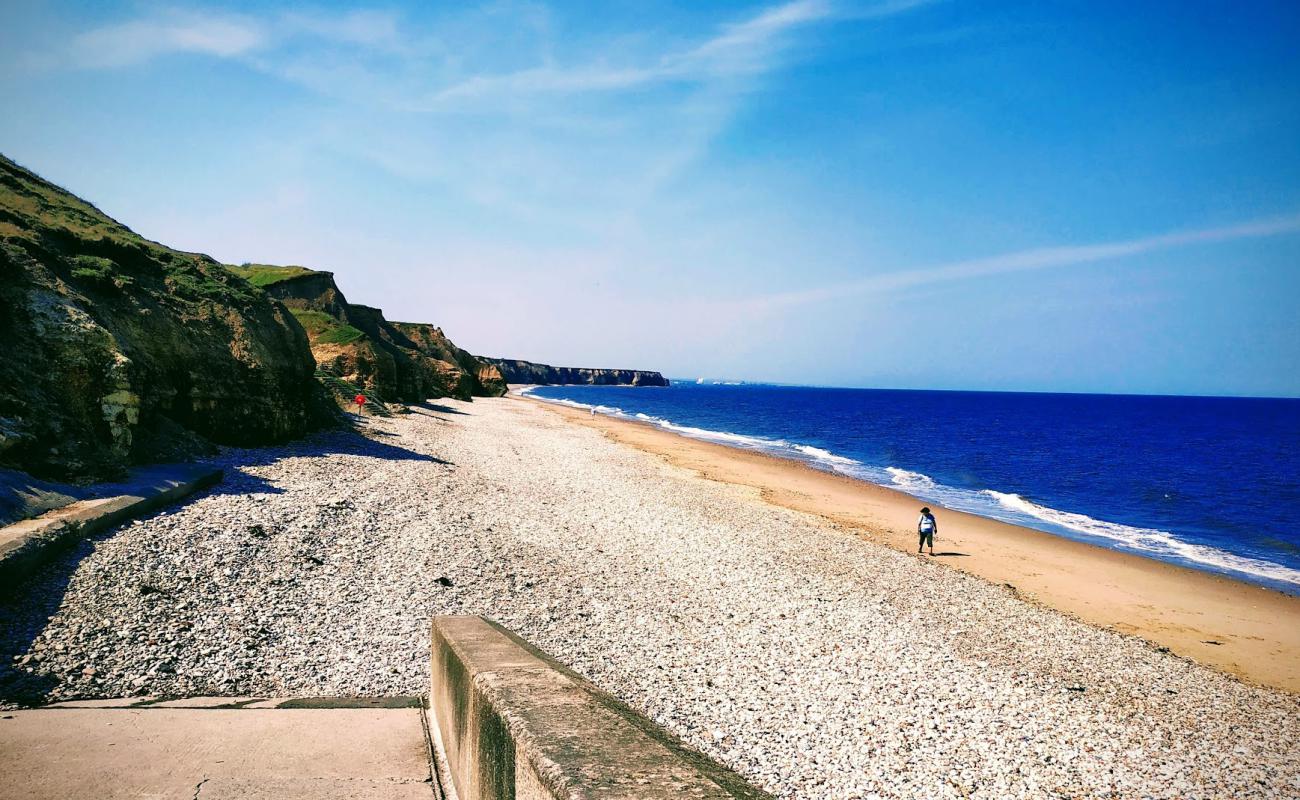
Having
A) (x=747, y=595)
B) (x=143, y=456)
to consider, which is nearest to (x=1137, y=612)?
(x=747, y=595)

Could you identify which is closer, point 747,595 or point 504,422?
point 747,595

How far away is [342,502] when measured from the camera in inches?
550

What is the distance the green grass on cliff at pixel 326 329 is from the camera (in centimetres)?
3772

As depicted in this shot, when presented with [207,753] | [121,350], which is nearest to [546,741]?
[207,753]

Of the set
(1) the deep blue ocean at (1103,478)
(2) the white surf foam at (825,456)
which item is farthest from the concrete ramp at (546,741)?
(2) the white surf foam at (825,456)

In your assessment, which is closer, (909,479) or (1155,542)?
(1155,542)

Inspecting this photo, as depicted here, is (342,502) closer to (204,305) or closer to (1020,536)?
(204,305)

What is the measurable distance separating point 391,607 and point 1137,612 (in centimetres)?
1932

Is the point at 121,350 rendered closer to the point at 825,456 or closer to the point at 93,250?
the point at 93,250

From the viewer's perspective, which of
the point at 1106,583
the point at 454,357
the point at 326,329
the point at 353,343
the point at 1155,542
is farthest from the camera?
the point at 454,357

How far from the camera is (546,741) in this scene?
9.68ft

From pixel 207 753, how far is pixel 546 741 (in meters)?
3.70

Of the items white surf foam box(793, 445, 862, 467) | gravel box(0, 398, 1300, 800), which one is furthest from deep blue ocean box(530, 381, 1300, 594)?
gravel box(0, 398, 1300, 800)

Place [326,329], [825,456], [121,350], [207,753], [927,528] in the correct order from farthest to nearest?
[825,456] → [326,329] → [927,528] → [121,350] → [207,753]
